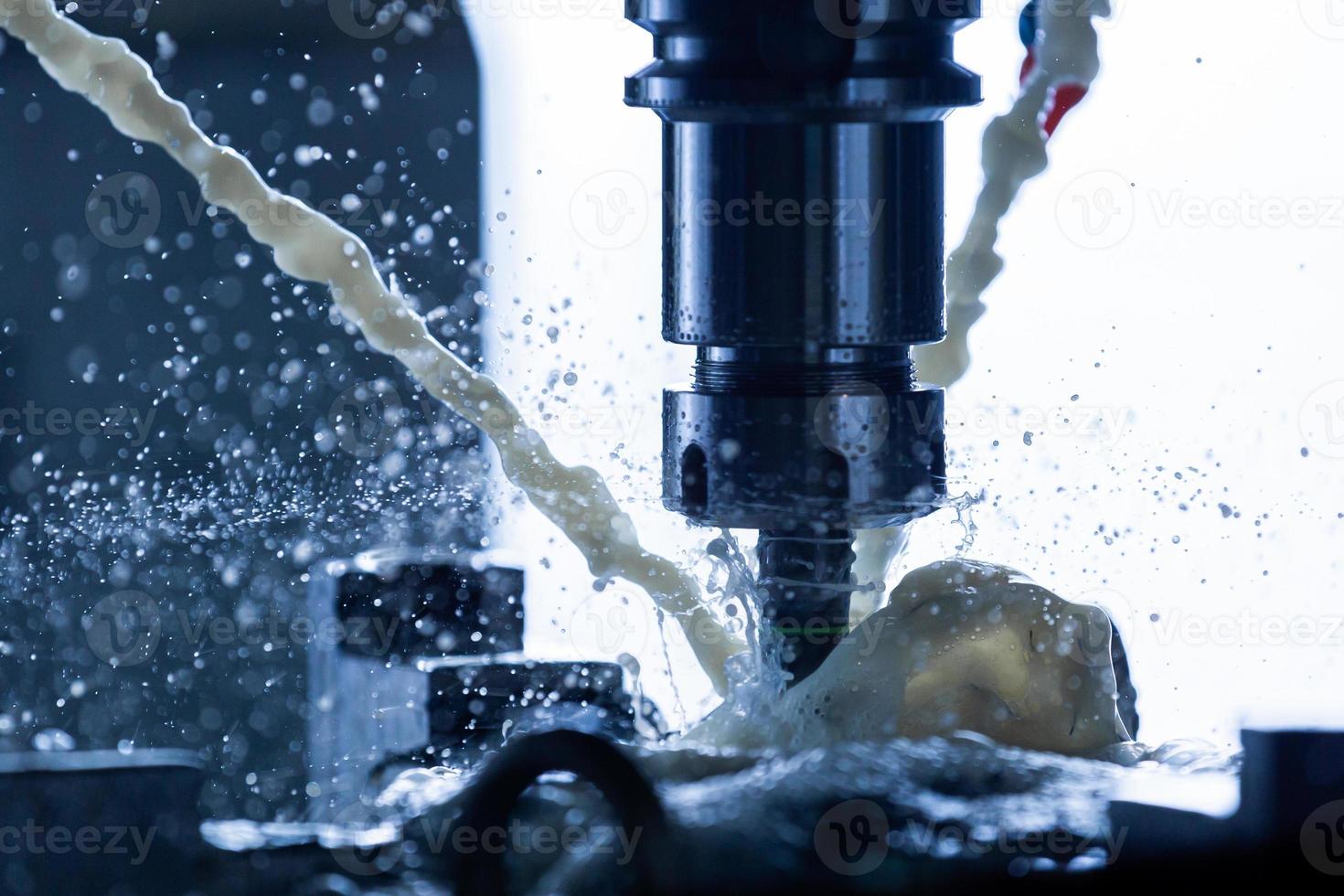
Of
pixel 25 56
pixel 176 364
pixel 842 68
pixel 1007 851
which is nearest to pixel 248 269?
pixel 176 364

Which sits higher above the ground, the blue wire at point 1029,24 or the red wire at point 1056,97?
the blue wire at point 1029,24

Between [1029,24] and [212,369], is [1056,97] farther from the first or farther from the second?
[212,369]

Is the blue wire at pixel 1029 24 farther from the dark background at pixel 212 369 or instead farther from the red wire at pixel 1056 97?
the dark background at pixel 212 369

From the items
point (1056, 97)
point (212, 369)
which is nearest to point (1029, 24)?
point (1056, 97)

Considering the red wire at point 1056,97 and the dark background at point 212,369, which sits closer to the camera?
the red wire at point 1056,97

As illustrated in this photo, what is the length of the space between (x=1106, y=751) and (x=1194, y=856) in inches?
4.7

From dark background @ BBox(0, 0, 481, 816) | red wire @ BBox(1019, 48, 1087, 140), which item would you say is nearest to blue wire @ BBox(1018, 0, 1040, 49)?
red wire @ BBox(1019, 48, 1087, 140)

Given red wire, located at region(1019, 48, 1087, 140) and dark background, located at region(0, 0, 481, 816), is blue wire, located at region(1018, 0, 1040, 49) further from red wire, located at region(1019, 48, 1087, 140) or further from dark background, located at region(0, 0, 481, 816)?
dark background, located at region(0, 0, 481, 816)

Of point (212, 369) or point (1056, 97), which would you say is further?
point (212, 369)

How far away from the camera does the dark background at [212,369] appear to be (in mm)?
813

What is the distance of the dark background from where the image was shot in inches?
32.0

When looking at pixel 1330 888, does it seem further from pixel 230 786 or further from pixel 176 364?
pixel 176 364

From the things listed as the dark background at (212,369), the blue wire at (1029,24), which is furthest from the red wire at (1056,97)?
the dark background at (212,369)

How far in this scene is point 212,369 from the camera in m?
0.91
